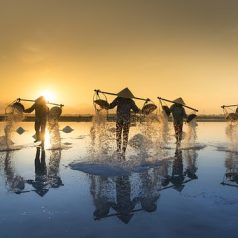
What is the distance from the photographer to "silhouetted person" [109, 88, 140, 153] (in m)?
14.2

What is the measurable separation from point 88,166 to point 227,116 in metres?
15.4

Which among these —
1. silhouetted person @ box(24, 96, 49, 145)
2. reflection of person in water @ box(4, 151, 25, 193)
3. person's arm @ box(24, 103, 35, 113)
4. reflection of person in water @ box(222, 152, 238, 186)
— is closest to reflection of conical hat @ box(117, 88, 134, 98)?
reflection of person in water @ box(222, 152, 238, 186)

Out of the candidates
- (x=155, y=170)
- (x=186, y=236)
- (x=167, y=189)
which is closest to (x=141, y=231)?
(x=186, y=236)

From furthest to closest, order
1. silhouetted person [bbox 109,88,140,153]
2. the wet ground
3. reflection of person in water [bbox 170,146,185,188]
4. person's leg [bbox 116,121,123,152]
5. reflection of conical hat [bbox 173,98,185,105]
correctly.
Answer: reflection of conical hat [bbox 173,98,185,105] < silhouetted person [bbox 109,88,140,153] < person's leg [bbox 116,121,123,152] < reflection of person in water [bbox 170,146,185,188] < the wet ground

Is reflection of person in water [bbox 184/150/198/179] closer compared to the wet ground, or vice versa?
the wet ground

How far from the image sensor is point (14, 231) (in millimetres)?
5367

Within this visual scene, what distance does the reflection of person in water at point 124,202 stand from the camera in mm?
6225

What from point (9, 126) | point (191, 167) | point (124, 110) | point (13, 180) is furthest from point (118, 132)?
point (9, 126)

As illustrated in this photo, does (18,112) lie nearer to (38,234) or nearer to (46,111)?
(46,111)

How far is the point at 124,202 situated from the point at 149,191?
1.01 metres

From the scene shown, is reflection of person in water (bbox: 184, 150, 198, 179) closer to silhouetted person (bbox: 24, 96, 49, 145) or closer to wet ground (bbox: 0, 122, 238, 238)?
wet ground (bbox: 0, 122, 238, 238)

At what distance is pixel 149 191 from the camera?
312 inches

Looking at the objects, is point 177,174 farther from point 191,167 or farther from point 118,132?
point 118,132

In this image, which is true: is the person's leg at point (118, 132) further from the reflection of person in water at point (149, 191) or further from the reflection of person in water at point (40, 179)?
the reflection of person in water at point (149, 191)
